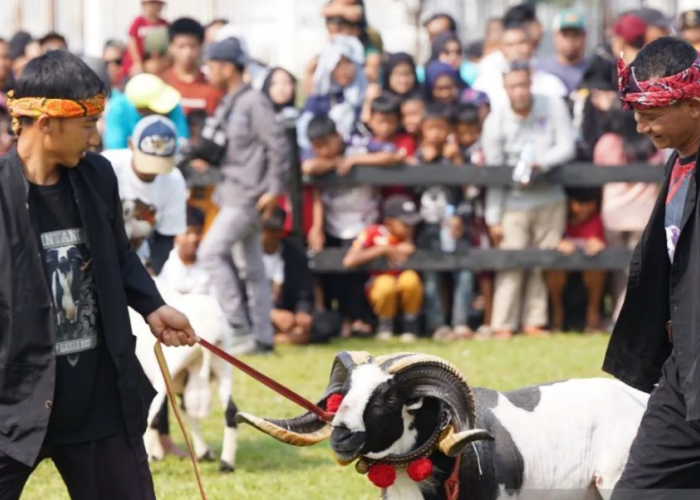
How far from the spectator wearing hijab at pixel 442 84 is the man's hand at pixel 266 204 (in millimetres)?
2263

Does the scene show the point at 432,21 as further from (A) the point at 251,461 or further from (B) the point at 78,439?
(B) the point at 78,439

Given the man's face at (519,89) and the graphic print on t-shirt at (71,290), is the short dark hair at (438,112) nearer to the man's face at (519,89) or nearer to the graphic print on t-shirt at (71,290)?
the man's face at (519,89)

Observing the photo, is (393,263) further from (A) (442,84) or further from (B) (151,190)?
(B) (151,190)

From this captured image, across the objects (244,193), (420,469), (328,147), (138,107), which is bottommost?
(420,469)

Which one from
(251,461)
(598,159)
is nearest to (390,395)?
(251,461)

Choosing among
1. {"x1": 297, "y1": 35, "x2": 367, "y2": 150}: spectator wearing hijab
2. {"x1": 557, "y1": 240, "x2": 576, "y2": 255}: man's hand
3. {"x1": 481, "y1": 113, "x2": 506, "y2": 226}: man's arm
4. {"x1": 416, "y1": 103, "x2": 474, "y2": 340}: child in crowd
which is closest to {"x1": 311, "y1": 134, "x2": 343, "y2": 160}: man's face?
{"x1": 297, "y1": 35, "x2": 367, "y2": 150}: spectator wearing hijab

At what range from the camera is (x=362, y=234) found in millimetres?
13102

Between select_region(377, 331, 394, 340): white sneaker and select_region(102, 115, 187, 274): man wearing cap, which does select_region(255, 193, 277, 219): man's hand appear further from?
select_region(102, 115, 187, 274): man wearing cap

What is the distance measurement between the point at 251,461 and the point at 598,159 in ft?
20.8

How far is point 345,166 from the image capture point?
13141 mm

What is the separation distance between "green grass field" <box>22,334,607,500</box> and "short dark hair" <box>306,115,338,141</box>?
6.31 feet

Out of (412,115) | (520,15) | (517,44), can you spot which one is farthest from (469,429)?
(520,15)

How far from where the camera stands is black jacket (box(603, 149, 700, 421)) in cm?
471

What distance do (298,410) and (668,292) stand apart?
492 centimetres
